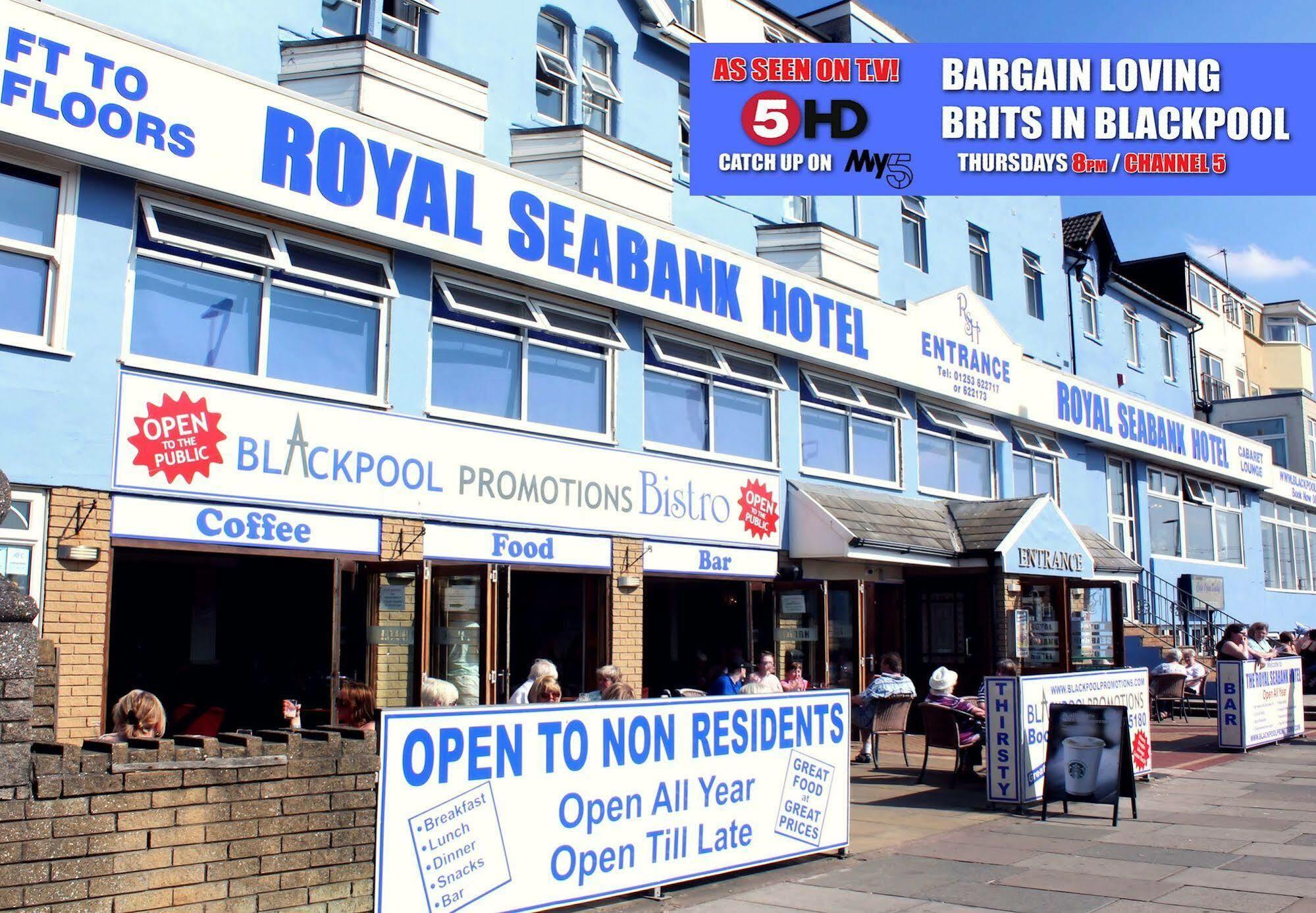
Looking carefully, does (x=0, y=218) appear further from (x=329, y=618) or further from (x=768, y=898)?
(x=768, y=898)

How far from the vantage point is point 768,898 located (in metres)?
Result: 7.73

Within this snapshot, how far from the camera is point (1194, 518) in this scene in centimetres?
2867

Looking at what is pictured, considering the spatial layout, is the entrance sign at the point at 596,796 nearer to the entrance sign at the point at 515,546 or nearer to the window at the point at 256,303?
the entrance sign at the point at 515,546

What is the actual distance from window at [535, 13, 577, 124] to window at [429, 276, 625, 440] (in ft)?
8.61

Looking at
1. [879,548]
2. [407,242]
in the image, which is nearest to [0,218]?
[407,242]

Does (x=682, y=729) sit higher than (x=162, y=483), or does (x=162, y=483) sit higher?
(x=162, y=483)

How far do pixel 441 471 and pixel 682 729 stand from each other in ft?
16.9

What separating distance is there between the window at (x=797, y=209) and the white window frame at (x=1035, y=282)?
737 cm

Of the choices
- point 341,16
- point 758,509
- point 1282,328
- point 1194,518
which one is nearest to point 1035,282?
point 1194,518

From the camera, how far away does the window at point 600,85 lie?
50.1 feet

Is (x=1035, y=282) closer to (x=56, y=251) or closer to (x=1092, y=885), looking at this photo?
(x=1092, y=885)

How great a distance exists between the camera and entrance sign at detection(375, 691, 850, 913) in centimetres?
636

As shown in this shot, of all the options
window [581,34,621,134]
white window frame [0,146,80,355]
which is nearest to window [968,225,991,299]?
window [581,34,621,134]

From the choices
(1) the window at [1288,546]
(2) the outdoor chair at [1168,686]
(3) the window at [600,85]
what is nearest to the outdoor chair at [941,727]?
(3) the window at [600,85]
